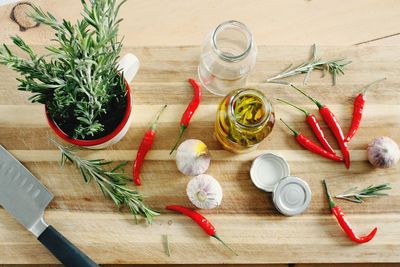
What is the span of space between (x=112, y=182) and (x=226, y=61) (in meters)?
0.42

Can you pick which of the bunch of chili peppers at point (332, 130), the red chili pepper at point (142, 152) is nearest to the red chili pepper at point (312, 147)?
the bunch of chili peppers at point (332, 130)

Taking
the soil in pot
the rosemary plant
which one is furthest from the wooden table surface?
the rosemary plant

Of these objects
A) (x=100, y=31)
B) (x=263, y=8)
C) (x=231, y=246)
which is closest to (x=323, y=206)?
(x=231, y=246)

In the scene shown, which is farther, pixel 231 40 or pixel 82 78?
pixel 231 40

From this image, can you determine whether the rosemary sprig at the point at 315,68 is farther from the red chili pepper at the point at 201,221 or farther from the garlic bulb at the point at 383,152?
the red chili pepper at the point at 201,221

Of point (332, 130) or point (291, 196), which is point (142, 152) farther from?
point (332, 130)

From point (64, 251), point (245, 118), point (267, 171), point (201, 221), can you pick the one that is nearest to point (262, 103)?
point (245, 118)

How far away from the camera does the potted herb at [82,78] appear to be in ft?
3.18

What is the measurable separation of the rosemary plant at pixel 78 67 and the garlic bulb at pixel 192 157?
248 millimetres

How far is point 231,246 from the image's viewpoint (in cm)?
128

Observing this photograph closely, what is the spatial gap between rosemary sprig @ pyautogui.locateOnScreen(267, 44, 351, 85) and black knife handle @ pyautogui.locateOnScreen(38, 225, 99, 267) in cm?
68

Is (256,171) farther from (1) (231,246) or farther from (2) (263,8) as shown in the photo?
(2) (263,8)

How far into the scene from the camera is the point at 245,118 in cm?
118

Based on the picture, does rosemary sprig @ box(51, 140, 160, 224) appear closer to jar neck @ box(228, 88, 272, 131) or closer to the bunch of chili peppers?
jar neck @ box(228, 88, 272, 131)
